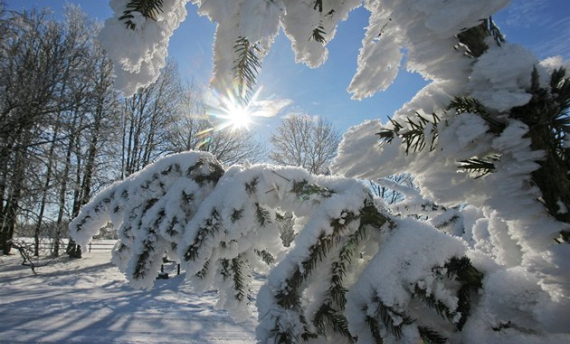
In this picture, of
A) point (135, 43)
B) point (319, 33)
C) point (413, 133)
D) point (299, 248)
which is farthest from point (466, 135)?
point (135, 43)

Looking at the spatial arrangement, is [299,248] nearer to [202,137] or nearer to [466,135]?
[466,135]

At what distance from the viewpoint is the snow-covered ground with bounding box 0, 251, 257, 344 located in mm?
5927

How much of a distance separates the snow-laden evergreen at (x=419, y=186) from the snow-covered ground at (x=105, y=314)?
14.6 feet

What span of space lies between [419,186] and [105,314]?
8596mm

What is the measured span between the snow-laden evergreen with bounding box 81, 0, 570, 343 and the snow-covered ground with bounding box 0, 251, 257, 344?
14.6 ft

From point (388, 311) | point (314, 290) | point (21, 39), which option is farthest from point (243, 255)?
point (21, 39)

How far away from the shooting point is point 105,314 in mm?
7277

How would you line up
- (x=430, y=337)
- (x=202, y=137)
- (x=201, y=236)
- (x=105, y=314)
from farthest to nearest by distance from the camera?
1. (x=202, y=137)
2. (x=105, y=314)
3. (x=201, y=236)
4. (x=430, y=337)

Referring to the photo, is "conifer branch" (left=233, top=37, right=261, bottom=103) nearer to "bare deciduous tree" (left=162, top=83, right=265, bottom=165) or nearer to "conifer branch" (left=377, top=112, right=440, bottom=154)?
"conifer branch" (left=377, top=112, right=440, bottom=154)

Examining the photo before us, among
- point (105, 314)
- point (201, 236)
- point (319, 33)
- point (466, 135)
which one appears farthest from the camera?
point (105, 314)

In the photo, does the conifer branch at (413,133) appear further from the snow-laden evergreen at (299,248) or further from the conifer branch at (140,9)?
the conifer branch at (140,9)

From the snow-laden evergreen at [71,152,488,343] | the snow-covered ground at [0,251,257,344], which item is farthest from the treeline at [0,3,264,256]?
the snow-laden evergreen at [71,152,488,343]

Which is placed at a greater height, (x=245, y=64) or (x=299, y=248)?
(x=245, y=64)

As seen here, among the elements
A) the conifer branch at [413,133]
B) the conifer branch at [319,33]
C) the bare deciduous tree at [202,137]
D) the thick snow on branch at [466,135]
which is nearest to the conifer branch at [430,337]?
the thick snow on branch at [466,135]
